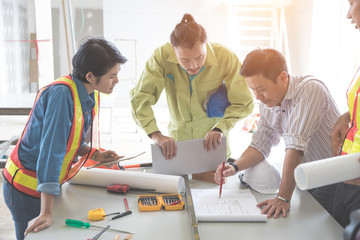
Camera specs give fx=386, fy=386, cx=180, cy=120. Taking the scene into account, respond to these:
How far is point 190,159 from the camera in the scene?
1.65 meters

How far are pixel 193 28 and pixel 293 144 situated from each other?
0.64 meters

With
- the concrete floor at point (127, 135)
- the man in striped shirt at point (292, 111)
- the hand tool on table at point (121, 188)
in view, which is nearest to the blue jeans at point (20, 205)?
the hand tool on table at point (121, 188)

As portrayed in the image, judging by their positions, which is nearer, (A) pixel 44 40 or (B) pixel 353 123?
(B) pixel 353 123

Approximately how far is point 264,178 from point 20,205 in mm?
933

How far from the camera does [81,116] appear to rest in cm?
140

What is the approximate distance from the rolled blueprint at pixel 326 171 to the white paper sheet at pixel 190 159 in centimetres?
68

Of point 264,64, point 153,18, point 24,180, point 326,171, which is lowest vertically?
point 24,180

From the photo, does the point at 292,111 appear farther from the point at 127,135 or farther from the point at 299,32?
the point at 299,32

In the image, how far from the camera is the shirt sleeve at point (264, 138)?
164 cm

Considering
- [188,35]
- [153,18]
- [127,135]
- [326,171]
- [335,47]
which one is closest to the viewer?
[326,171]

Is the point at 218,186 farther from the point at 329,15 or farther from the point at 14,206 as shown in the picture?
the point at 329,15

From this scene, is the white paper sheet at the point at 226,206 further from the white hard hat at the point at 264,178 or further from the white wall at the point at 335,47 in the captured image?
the white wall at the point at 335,47

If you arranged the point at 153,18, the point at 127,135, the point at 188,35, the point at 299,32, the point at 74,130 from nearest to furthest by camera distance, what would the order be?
the point at 74,130 < the point at 188,35 < the point at 127,135 < the point at 299,32 < the point at 153,18

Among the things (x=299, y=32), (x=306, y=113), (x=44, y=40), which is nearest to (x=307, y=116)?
(x=306, y=113)
